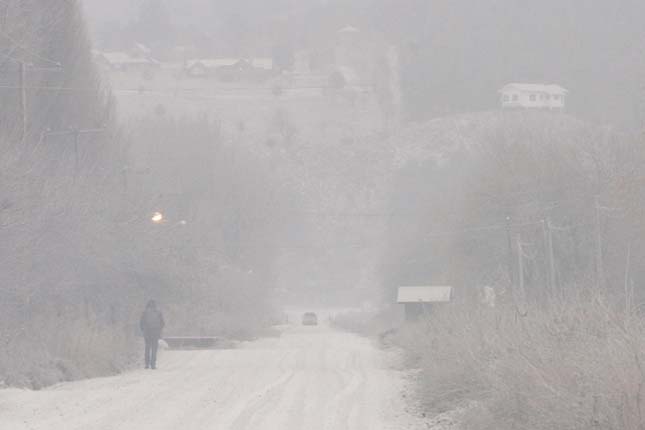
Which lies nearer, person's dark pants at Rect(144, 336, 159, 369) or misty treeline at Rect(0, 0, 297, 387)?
misty treeline at Rect(0, 0, 297, 387)

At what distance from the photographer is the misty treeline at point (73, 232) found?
29.8m

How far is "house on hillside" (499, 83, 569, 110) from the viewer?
127938 millimetres

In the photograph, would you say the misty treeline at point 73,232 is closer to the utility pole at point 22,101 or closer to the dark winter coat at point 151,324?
the utility pole at point 22,101

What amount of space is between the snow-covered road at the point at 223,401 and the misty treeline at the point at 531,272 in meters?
1.24

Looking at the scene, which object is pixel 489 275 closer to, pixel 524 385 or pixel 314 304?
pixel 524 385

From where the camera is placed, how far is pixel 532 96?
136 meters

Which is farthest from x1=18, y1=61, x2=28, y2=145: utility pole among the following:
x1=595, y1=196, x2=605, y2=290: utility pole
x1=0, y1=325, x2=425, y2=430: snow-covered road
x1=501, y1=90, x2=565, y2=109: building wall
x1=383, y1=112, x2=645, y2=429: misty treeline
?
x1=501, y1=90, x2=565, y2=109: building wall

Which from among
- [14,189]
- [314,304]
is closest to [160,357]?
[14,189]

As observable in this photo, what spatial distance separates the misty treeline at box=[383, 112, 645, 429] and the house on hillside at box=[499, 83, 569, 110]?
8339 millimetres

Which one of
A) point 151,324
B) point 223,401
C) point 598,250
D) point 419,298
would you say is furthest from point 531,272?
point 223,401

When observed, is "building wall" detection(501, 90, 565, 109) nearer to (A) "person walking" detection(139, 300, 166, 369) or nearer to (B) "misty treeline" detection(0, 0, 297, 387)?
(B) "misty treeline" detection(0, 0, 297, 387)

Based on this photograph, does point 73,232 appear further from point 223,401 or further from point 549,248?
point 549,248

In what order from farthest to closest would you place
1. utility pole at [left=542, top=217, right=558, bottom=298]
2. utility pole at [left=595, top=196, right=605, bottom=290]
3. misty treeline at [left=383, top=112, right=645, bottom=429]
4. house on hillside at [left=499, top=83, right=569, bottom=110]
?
1. house on hillside at [left=499, top=83, right=569, bottom=110]
2. utility pole at [left=542, top=217, right=558, bottom=298]
3. utility pole at [left=595, top=196, right=605, bottom=290]
4. misty treeline at [left=383, top=112, right=645, bottom=429]

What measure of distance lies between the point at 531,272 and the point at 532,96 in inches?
3353
